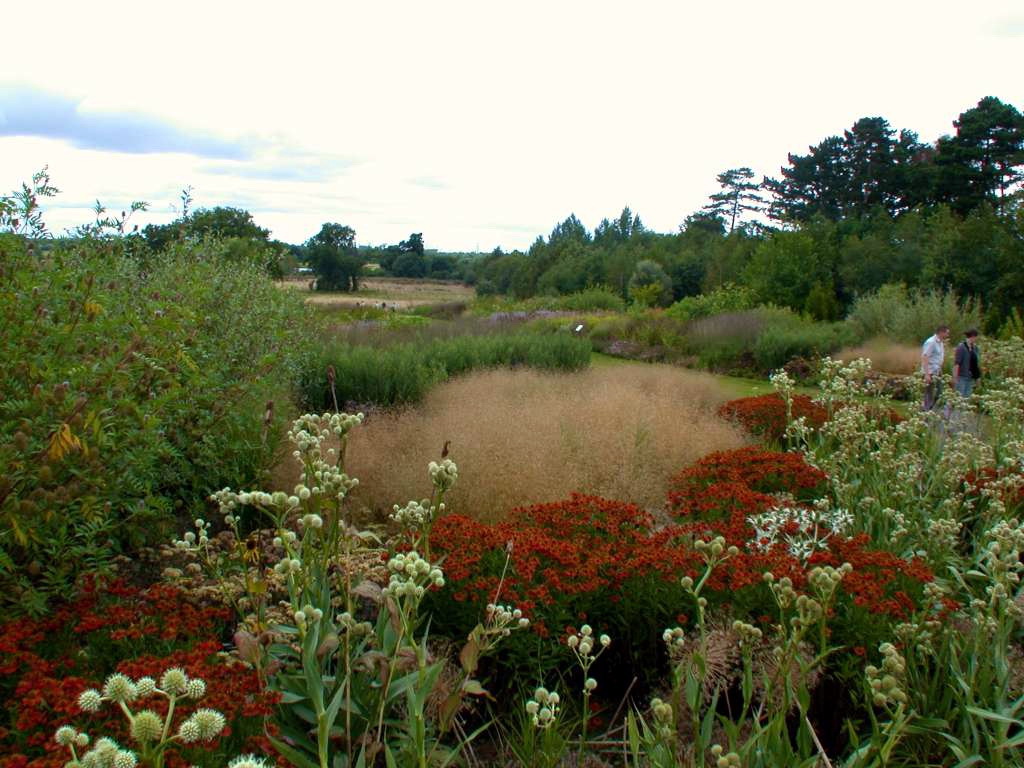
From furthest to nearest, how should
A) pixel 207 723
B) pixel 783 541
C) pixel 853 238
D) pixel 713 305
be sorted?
pixel 853 238
pixel 713 305
pixel 783 541
pixel 207 723

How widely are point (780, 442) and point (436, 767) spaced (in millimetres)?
6549

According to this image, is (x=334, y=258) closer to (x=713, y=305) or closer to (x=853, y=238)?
(x=713, y=305)

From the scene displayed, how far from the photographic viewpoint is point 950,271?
23.6m

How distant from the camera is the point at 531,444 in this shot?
21.6ft

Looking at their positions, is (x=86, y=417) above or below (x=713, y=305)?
above

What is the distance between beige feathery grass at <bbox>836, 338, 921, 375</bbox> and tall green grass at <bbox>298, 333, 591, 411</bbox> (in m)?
6.21

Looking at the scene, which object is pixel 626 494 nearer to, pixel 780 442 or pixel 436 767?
pixel 780 442

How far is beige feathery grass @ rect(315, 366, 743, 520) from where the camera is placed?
580 centimetres

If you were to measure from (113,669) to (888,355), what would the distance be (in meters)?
15.9

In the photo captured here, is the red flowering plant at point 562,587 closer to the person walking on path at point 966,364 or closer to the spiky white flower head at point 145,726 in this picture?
the spiky white flower head at point 145,726

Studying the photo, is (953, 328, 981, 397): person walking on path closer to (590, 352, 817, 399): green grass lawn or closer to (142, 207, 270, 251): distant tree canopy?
(590, 352, 817, 399): green grass lawn

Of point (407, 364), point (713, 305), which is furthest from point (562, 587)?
point (713, 305)

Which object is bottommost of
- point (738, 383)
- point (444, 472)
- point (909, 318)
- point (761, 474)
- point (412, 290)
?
point (738, 383)

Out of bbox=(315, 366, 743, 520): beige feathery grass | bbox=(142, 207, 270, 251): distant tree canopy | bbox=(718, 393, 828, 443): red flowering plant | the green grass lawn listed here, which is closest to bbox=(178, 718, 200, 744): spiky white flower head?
bbox=(315, 366, 743, 520): beige feathery grass
